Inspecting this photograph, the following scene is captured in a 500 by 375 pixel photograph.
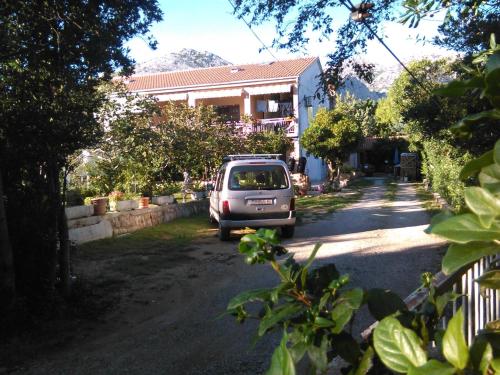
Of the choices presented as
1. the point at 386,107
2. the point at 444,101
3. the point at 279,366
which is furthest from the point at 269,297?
the point at 386,107

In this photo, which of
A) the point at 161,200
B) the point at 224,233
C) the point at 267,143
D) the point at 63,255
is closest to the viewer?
the point at 63,255

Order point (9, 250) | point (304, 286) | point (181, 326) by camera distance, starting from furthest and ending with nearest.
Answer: point (181, 326), point (9, 250), point (304, 286)

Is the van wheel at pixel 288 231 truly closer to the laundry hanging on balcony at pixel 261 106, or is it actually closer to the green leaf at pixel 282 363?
the green leaf at pixel 282 363

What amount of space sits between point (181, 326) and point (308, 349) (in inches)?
193

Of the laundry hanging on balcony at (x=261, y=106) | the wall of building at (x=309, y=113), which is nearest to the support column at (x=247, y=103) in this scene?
the laundry hanging on balcony at (x=261, y=106)

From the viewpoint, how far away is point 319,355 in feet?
3.61

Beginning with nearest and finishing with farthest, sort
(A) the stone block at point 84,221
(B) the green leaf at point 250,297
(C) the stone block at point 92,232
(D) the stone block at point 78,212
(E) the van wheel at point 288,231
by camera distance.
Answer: (B) the green leaf at point 250,297 < (C) the stone block at point 92,232 < (A) the stone block at point 84,221 < (D) the stone block at point 78,212 < (E) the van wheel at point 288,231

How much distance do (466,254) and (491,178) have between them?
0.14m

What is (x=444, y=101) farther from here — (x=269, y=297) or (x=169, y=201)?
(x=269, y=297)

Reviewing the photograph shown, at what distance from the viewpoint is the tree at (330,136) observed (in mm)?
25141

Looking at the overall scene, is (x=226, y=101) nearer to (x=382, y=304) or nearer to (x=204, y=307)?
(x=204, y=307)

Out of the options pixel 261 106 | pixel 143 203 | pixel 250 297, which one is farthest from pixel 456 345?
pixel 261 106

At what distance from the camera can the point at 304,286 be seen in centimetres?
123

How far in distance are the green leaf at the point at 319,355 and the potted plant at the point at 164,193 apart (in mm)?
14031
